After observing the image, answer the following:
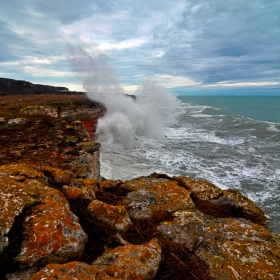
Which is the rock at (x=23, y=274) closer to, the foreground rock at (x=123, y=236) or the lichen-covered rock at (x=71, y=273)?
the foreground rock at (x=123, y=236)

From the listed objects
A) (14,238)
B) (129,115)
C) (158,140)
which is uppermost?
(14,238)

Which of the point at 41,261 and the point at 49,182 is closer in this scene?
the point at 41,261

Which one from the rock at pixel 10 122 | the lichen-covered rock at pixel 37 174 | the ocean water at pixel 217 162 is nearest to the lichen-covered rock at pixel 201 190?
the lichen-covered rock at pixel 37 174

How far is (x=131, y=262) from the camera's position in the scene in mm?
3680

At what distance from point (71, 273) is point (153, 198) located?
3550 millimetres

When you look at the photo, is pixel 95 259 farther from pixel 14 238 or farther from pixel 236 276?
pixel 236 276

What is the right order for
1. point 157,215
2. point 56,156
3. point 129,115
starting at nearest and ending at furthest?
Result: point 157,215 → point 56,156 → point 129,115

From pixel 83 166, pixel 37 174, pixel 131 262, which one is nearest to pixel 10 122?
pixel 83 166

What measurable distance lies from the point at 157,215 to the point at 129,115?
40.5 m

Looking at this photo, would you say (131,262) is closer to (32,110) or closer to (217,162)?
(217,162)

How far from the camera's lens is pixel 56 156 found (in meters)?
11.3

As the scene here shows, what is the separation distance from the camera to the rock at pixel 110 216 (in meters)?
5.07

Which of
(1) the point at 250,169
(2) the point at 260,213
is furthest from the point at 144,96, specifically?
(2) the point at 260,213

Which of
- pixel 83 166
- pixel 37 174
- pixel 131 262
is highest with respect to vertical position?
pixel 37 174
